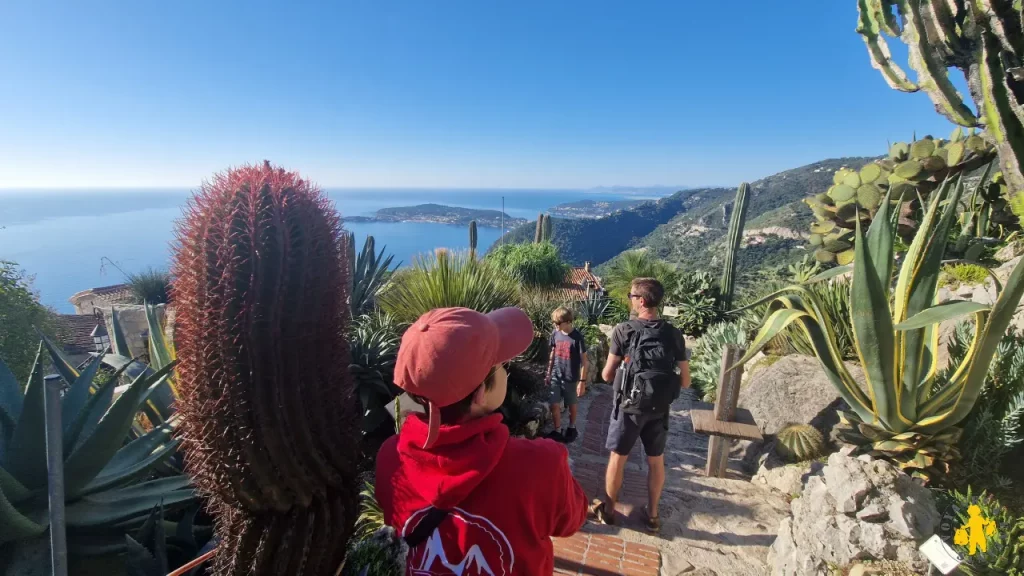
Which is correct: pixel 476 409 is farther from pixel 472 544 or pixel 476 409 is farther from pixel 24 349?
pixel 24 349

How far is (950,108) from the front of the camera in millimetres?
5121

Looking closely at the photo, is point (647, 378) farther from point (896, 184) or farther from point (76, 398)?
point (896, 184)

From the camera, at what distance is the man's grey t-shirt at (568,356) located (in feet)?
15.4

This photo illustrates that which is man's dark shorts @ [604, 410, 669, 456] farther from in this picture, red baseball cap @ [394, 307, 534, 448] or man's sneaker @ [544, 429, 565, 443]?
red baseball cap @ [394, 307, 534, 448]

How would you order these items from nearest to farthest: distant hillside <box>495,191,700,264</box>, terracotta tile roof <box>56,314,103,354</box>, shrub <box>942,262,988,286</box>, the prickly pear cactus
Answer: shrub <box>942,262,988,286</box>, the prickly pear cactus, terracotta tile roof <box>56,314,103,354</box>, distant hillside <box>495,191,700,264</box>

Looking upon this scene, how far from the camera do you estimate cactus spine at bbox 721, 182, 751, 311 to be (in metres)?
11.6

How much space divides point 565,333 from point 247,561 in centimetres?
363

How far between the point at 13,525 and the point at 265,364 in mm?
1152

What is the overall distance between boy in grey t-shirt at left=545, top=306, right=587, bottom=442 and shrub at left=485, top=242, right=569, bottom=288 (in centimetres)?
698

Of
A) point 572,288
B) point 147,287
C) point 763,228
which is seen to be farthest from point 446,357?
point 763,228

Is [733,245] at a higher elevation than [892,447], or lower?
higher

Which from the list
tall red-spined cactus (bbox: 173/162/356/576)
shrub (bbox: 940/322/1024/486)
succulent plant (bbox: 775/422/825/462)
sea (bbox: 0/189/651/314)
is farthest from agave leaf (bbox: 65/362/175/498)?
sea (bbox: 0/189/651/314)

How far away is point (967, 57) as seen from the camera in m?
4.68

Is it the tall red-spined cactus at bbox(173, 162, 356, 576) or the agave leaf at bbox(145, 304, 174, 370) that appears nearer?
the tall red-spined cactus at bbox(173, 162, 356, 576)
